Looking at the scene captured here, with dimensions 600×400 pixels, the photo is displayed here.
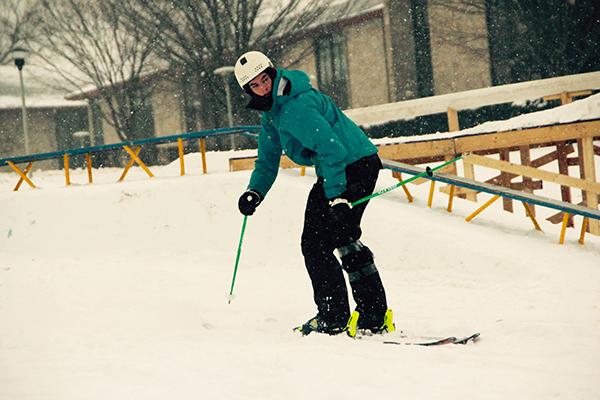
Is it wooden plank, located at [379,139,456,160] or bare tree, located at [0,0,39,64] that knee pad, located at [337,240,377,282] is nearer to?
wooden plank, located at [379,139,456,160]

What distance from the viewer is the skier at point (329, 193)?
3988mm

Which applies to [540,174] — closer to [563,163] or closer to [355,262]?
[563,163]

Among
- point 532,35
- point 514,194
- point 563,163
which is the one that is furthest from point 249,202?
point 532,35

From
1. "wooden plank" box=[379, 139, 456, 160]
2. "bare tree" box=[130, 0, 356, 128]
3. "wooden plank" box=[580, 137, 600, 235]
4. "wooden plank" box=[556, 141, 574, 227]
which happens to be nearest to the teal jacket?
"wooden plank" box=[379, 139, 456, 160]

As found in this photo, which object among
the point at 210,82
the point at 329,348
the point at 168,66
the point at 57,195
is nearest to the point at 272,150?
the point at 329,348

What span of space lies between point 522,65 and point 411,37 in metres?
4.33

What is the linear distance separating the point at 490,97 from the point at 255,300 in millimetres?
8876

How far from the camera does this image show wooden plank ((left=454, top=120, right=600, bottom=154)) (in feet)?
31.6

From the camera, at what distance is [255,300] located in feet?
19.0

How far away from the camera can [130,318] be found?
4.87 metres

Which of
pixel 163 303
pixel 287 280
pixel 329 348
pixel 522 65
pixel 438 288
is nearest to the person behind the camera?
pixel 329 348

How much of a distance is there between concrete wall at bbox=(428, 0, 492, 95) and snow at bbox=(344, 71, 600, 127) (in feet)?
29.0

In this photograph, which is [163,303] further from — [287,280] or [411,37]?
[411,37]

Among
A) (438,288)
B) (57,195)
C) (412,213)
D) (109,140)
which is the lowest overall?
(438,288)
